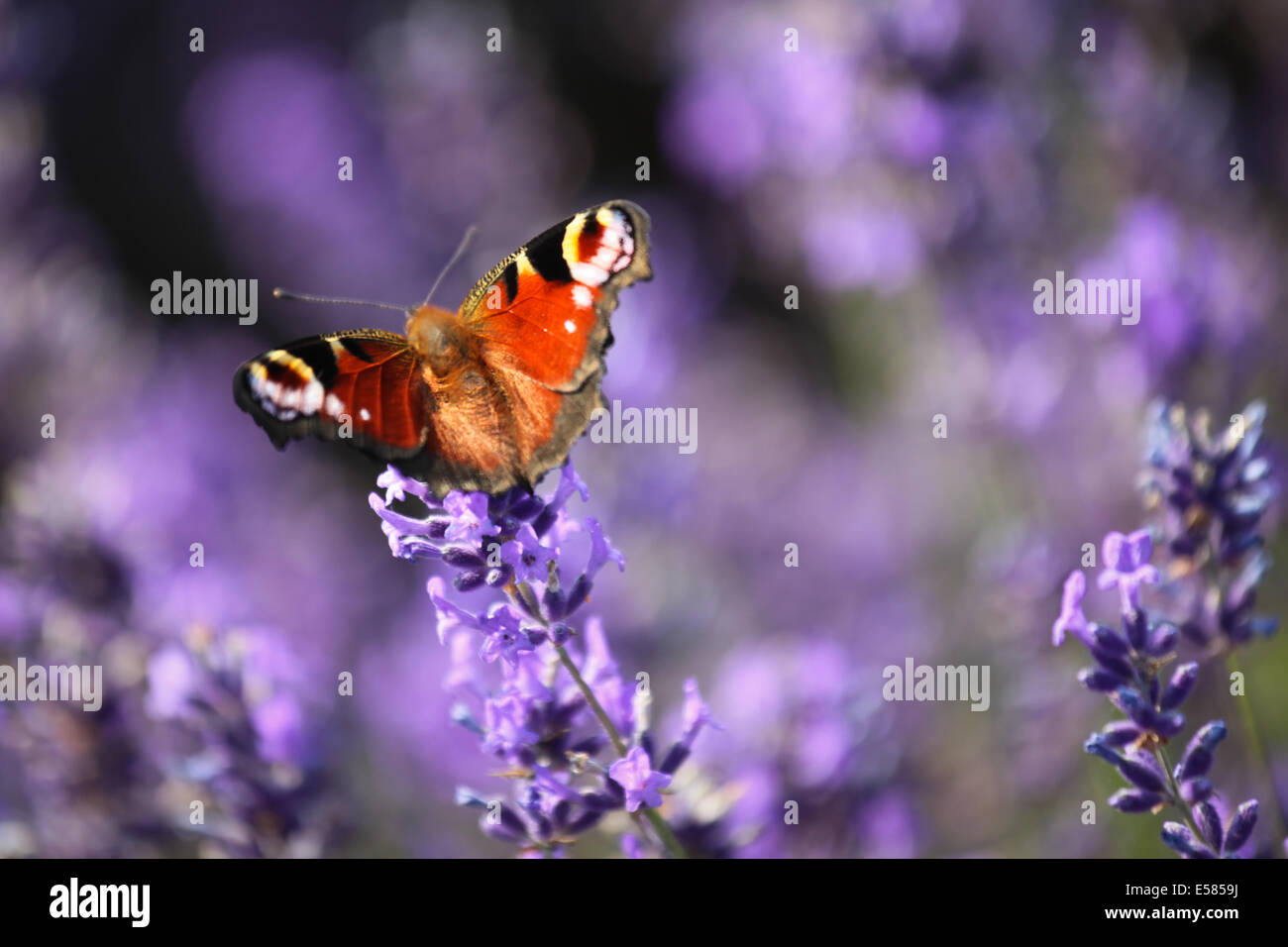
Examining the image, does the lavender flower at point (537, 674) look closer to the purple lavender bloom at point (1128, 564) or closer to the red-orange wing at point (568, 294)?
the red-orange wing at point (568, 294)

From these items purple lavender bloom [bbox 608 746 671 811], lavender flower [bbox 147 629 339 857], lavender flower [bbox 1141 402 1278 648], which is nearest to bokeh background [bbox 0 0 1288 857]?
lavender flower [bbox 147 629 339 857]

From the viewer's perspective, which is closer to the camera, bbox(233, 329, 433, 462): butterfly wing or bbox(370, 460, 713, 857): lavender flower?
bbox(370, 460, 713, 857): lavender flower

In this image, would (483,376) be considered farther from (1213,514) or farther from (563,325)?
(1213,514)

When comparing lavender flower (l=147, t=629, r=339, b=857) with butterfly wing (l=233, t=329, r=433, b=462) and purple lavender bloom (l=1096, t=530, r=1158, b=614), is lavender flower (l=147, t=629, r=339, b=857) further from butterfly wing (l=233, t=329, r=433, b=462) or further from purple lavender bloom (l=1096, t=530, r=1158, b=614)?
purple lavender bloom (l=1096, t=530, r=1158, b=614)

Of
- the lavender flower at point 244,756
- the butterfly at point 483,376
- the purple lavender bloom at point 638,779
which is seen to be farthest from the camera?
the lavender flower at point 244,756

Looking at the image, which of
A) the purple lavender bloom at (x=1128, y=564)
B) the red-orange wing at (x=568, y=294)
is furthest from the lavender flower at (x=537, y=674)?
the purple lavender bloom at (x=1128, y=564)
